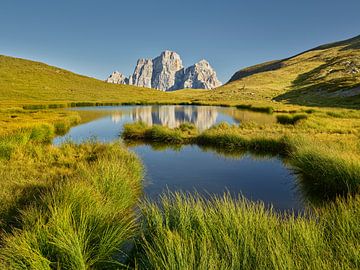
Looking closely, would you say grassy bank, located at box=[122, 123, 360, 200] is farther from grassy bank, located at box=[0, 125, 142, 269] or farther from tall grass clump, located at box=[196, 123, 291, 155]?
grassy bank, located at box=[0, 125, 142, 269]

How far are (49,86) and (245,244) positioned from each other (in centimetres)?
14432

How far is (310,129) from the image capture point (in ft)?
82.8

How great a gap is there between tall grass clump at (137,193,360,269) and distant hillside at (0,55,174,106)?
102443mm

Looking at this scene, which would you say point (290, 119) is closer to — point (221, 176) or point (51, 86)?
point (221, 176)

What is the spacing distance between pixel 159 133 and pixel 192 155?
6.29 m

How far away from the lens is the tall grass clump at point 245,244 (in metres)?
4.21

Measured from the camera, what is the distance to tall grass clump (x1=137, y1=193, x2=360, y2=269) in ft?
13.8

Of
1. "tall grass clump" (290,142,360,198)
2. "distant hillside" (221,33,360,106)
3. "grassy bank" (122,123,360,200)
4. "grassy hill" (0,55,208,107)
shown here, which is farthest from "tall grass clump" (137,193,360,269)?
"grassy hill" (0,55,208,107)

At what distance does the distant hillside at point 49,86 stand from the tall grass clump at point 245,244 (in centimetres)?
10244

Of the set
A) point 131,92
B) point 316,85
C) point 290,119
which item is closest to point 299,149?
point 290,119

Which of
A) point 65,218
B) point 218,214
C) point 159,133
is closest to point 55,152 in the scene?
point 159,133

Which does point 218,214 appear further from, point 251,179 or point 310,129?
point 310,129

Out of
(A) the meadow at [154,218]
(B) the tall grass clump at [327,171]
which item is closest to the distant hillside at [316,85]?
(B) the tall grass clump at [327,171]

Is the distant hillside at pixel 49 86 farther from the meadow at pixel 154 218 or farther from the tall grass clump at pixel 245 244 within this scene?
the tall grass clump at pixel 245 244
